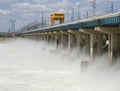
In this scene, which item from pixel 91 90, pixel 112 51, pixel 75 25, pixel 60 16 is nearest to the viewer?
pixel 91 90

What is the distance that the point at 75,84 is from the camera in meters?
26.3

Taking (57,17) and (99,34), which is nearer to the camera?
(99,34)

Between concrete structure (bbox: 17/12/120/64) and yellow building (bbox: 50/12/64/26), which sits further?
yellow building (bbox: 50/12/64/26)

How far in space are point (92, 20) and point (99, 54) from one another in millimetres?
6054

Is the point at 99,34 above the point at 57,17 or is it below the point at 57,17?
below

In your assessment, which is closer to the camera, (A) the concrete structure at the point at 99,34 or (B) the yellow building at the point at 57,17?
(A) the concrete structure at the point at 99,34

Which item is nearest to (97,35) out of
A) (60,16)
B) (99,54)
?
(99,54)

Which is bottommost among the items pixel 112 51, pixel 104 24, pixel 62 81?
pixel 62 81

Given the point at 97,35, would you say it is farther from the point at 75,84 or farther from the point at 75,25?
the point at 75,84

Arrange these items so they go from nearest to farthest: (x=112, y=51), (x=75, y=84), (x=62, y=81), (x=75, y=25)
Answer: (x=75, y=84) → (x=62, y=81) → (x=112, y=51) → (x=75, y=25)

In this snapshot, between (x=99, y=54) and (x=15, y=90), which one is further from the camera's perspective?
(x=99, y=54)

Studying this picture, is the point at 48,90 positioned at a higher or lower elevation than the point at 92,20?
lower

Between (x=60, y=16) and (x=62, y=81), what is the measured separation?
61.8 meters

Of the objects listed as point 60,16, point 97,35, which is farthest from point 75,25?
point 60,16
